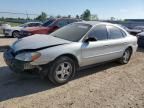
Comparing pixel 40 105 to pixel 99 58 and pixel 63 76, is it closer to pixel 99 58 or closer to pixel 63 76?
pixel 63 76

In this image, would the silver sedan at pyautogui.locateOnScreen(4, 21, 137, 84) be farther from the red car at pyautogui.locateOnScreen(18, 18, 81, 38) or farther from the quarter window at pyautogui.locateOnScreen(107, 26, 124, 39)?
the red car at pyautogui.locateOnScreen(18, 18, 81, 38)

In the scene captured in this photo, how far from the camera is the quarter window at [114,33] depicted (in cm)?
661

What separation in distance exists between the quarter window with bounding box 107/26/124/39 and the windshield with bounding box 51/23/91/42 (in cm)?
88

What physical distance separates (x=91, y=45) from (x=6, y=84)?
8.13 feet

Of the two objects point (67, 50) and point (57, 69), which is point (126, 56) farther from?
point (57, 69)

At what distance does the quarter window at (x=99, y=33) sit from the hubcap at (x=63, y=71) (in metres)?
1.20

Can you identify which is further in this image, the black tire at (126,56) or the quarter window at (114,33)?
the black tire at (126,56)

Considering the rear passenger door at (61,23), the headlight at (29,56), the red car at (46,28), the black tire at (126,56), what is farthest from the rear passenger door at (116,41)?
the rear passenger door at (61,23)

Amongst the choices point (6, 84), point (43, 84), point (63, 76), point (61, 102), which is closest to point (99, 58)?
point (63, 76)

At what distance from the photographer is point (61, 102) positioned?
4285 mm

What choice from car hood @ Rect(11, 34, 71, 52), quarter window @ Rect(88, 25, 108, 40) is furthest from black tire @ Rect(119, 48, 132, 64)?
car hood @ Rect(11, 34, 71, 52)

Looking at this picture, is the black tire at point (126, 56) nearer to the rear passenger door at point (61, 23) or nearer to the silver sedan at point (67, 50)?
the silver sedan at point (67, 50)

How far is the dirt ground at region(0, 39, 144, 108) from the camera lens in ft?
14.0

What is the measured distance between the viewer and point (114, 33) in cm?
679
